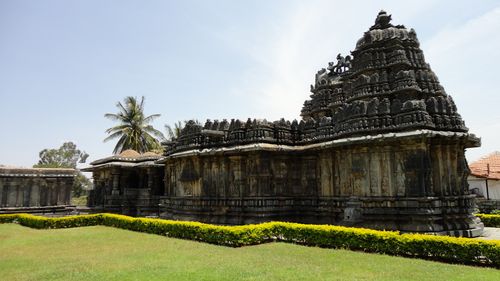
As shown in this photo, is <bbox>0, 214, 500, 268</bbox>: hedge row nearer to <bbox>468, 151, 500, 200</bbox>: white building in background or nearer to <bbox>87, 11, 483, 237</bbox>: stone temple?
<bbox>87, 11, 483, 237</bbox>: stone temple

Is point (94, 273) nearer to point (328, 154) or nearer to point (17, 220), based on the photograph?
point (328, 154)

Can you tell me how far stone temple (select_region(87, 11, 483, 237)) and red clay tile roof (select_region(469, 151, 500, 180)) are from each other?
1388cm

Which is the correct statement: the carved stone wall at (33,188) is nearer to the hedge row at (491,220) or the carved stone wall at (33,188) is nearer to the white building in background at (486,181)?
the hedge row at (491,220)

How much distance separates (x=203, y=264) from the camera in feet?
26.8

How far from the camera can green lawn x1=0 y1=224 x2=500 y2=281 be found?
23.2 feet

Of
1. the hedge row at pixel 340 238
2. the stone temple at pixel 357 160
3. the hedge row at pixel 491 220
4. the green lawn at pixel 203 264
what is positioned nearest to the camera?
the green lawn at pixel 203 264

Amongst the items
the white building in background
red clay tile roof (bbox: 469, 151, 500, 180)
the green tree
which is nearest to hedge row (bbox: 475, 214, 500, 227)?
the white building in background

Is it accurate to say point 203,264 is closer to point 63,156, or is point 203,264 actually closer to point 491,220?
point 491,220

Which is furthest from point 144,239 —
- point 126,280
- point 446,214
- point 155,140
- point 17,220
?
point 155,140

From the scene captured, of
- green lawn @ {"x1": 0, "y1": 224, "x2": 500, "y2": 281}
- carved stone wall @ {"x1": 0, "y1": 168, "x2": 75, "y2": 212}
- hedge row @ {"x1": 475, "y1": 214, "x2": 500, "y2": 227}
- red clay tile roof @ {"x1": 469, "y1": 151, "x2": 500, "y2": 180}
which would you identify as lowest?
green lawn @ {"x1": 0, "y1": 224, "x2": 500, "y2": 281}

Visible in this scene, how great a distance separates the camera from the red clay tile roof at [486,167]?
25309 mm

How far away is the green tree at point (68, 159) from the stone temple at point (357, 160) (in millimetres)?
41614

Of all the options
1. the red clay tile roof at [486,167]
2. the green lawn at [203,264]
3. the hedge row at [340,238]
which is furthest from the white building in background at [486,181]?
the green lawn at [203,264]

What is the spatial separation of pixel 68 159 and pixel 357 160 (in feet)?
183
